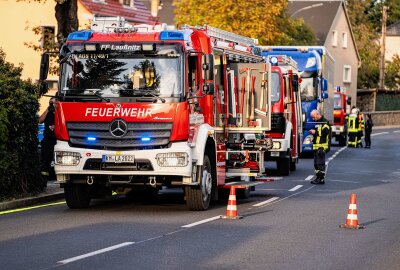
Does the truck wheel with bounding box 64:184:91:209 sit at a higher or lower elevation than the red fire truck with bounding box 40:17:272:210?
lower

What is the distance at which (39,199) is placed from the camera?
64.1 feet

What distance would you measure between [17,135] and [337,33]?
81.9m

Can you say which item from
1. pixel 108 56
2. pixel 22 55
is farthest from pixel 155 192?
pixel 22 55

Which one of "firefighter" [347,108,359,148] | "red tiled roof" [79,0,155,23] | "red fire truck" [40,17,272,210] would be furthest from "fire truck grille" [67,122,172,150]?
"red tiled roof" [79,0,155,23]

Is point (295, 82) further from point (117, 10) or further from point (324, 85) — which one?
point (117, 10)

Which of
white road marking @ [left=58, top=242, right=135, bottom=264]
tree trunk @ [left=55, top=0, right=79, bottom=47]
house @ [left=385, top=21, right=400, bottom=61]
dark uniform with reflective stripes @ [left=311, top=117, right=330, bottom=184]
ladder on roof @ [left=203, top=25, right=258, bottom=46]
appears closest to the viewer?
white road marking @ [left=58, top=242, right=135, bottom=264]

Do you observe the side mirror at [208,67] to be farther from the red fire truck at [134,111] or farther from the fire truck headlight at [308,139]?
the fire truck headlight at [308,139]

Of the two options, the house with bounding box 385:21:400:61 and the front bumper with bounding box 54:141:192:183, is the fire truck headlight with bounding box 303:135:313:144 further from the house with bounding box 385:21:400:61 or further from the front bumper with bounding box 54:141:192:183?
the house with bounding box 385:21:400:61

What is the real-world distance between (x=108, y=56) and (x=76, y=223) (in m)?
3.16

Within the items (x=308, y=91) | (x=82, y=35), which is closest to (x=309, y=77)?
(x=308, y=91)

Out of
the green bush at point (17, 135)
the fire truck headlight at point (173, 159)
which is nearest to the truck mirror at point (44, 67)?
the green bush at point (17, 135)

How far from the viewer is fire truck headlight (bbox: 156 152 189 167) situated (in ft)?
55.0

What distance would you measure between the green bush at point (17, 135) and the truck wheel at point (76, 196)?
1.24m

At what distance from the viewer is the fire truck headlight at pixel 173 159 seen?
16766mm
